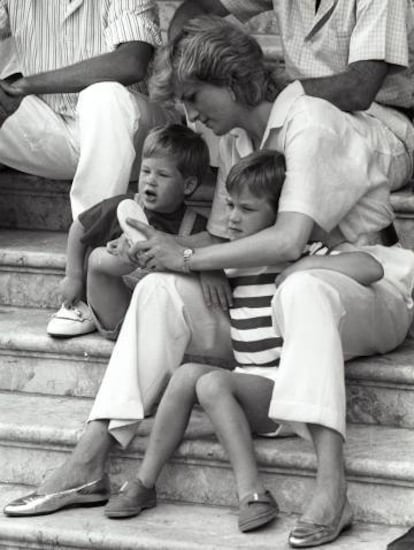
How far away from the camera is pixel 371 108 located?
4.41 m

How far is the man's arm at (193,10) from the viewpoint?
4.66 meters

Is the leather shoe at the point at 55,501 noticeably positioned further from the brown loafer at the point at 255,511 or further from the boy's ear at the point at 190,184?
the boy's ear at the point at 190,184

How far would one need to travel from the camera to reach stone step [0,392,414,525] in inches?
140

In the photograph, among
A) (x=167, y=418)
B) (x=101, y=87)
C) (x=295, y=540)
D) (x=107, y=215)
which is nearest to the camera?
(x=295, y=540)

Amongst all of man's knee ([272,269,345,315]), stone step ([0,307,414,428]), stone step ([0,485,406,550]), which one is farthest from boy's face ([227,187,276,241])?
stone step ([0,485,406,550])

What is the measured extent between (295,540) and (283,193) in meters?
0.86

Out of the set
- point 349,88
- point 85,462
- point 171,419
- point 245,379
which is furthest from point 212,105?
point 85,462

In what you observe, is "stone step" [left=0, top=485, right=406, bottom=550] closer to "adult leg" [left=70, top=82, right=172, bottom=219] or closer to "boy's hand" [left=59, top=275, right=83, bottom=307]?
"boy's hand" [left=59, top=275, right=83, bottom=307]

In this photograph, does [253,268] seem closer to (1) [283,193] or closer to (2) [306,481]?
(1) [283,193]

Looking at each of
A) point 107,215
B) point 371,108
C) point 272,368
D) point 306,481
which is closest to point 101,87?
point 107,215

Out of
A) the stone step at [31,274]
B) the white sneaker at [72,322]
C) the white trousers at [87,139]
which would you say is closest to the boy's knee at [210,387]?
the white sneaker at [72,322]

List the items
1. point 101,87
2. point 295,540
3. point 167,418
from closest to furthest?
point 295,540 → point 167,418 → point 101,87

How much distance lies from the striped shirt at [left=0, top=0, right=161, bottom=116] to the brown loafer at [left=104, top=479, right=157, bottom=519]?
59.9 inches

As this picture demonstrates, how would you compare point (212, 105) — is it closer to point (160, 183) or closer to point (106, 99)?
point (160, 183)
